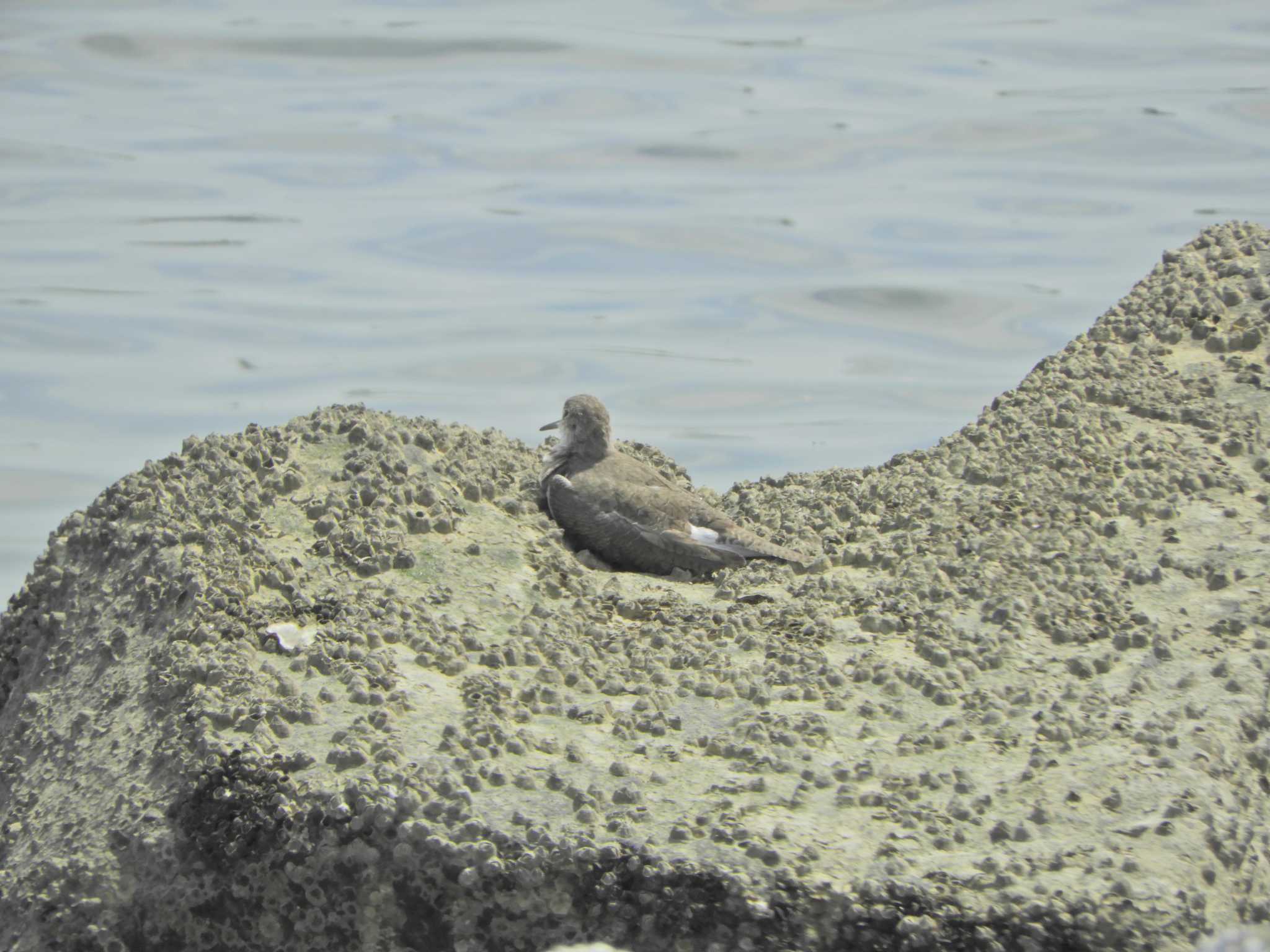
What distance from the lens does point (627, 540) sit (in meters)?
5.13

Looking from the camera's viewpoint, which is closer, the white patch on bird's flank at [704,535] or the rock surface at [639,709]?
the rock surface at [639,709]

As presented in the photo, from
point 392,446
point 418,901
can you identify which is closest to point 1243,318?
point 392,446

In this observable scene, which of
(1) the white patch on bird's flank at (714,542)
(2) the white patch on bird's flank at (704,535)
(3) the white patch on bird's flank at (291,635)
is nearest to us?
(3) the white patch on bird's flank at (291,635)

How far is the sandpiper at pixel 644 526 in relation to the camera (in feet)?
16.6

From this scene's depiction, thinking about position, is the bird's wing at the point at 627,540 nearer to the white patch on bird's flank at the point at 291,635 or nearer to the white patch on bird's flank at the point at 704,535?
the white patch on bird's flank at the point at 704,535

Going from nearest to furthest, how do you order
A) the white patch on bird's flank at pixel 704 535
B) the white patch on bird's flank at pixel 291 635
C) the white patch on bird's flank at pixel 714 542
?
the white patch on bird's flank at pixel 291 635
the white patch on bird's flank at pixel 714 542
the white patch on bird's flank at pixel 704 535

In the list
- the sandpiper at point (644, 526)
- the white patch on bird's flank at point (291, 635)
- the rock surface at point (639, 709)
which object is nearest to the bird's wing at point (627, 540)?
the sandpiper at point (644, 526)

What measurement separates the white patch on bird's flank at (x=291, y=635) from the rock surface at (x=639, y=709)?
13 millimetres

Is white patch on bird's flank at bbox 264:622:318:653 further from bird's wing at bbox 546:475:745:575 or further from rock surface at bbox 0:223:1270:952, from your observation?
bird's wing at bbox 546:475:745:575

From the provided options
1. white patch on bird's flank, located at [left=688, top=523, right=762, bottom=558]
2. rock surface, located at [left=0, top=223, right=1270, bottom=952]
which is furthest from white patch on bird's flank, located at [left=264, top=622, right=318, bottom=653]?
white patch on bird's flank, located at [left=688, top=523, right=762, bottom=558]

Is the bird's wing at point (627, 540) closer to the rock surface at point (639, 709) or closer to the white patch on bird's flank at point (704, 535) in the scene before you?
the white patch on bird's flank at point (704, 535)

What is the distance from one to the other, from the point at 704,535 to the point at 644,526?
7.4 inches

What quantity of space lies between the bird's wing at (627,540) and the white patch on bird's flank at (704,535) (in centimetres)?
2

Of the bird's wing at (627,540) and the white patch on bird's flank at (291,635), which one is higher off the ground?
the white patch on bird's flank at (291,635)
